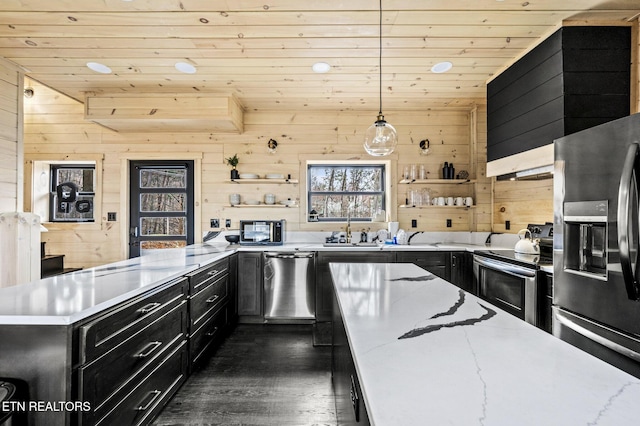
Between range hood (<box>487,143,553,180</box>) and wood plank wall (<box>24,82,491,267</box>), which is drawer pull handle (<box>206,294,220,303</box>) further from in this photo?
range hood (<box>487,143,553,180</box>)

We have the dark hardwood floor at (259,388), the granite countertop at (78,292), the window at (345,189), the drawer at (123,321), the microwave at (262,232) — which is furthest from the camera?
the window at (345,189)

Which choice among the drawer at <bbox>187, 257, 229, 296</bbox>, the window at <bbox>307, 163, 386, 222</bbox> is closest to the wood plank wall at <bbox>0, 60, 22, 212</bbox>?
the drawer at <bbox>187, 257, 229, 296</bbox>

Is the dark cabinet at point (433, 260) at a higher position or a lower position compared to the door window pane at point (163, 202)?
lower

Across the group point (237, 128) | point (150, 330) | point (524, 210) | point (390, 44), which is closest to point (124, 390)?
point (150, 330)

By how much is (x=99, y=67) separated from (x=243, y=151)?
1.70m

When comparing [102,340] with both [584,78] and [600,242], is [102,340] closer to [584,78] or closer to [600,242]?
[600,242]

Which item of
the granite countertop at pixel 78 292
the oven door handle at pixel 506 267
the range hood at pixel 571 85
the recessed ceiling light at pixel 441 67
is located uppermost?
the recessed ceiling light at pixel 441 67

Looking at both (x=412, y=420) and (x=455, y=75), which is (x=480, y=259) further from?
(x=412, y=420)

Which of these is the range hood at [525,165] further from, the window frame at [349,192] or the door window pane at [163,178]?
the door window pane at [163,178]

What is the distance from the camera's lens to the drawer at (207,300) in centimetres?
247

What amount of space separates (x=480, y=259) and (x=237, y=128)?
3076 mm

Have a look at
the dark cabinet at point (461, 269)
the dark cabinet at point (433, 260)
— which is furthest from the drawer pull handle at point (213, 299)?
the dark cabinet at point (461, 269)

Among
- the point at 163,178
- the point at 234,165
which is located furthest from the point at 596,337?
the point at 163,178

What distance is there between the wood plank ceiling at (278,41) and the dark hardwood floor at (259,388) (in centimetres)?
257
